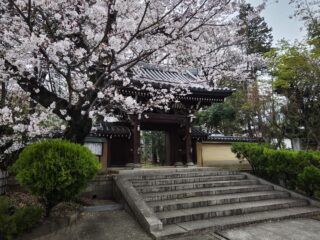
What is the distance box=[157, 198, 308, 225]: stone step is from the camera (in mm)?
6062

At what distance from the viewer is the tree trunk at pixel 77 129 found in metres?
6.84

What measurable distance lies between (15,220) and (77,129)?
2.66 meters

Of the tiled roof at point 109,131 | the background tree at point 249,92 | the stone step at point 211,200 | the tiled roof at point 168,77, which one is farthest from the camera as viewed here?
the background tree at point 249,92

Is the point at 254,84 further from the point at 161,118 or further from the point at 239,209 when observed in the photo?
the point at 239,209

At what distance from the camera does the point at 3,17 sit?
6137mm

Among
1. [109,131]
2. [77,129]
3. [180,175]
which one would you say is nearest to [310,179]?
[180,175]

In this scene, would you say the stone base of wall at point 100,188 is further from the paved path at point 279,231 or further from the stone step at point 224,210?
the paved path at point 279,231

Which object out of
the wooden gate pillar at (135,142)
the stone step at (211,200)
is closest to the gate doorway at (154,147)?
the wooden gate pillar at (135,142)

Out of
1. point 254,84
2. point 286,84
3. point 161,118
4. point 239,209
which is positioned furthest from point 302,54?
point 239,209

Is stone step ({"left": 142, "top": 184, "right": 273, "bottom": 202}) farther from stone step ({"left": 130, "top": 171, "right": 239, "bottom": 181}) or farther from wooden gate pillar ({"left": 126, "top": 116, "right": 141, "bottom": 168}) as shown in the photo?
wooden gate pillar ({"left": 126, "top": 116, "right": 141, "bottom": 168})

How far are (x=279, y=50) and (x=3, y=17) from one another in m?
12.8

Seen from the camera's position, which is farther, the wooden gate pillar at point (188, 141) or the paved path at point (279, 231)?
the wooden gate pillar at point (188, 141)

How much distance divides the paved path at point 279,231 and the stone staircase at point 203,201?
250mm

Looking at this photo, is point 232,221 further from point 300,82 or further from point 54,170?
point 300,82
